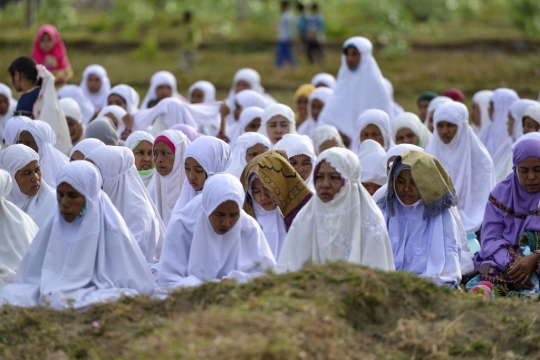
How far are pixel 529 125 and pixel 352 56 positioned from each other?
8.43 feet

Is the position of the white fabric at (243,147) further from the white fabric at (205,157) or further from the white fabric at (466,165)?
the white fabric at (466,165)

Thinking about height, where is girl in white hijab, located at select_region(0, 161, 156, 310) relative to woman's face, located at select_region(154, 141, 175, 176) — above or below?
below

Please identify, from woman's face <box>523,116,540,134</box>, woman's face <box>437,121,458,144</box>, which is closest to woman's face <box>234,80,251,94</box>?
woman's face <box>523,116,540,134</box>

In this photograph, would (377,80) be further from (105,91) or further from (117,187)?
(117,187)

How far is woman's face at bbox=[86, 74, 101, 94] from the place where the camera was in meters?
13.2

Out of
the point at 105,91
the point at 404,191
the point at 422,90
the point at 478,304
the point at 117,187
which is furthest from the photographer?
the point at 422,90

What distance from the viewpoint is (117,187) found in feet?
23.4

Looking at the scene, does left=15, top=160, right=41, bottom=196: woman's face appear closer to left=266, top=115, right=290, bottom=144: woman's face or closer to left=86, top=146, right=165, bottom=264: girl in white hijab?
left=86, top=146, right=165, bottom=264: girl in white hijab

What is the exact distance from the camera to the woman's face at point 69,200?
5.82m

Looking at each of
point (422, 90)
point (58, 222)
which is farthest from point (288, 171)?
point (422, 90)

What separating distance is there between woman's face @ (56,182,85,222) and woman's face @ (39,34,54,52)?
694 centimetres

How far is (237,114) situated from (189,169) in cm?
531

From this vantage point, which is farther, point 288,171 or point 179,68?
point 179,68

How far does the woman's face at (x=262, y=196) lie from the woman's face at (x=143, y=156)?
6.11 feet
